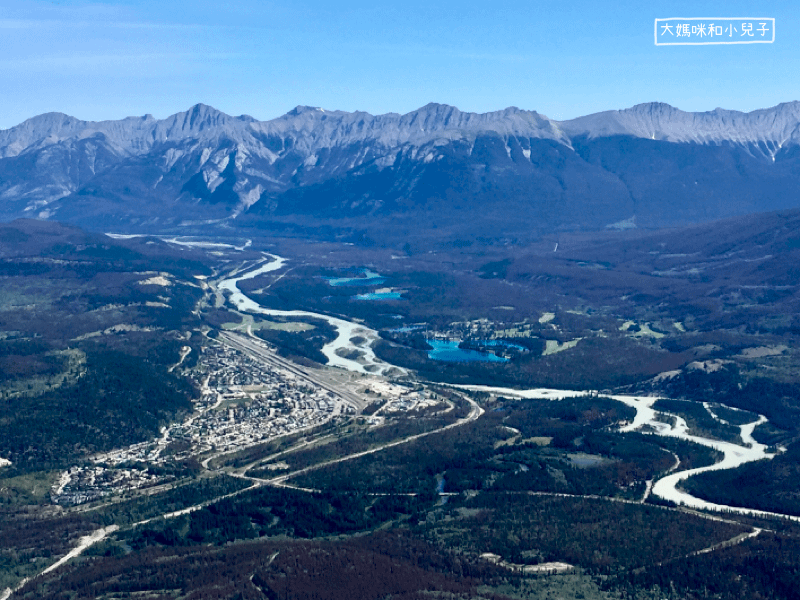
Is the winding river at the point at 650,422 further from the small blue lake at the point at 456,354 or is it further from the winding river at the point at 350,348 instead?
the small blue lake at the point at 456,354

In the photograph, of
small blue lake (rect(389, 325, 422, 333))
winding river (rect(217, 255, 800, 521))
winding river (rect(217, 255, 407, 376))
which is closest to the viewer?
winding river (rect(217, 255, 800, 521))

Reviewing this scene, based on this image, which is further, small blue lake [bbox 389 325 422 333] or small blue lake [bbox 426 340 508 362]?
small blue lake [bbox 389 325 422 333]

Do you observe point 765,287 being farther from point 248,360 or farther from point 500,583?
point 500,583

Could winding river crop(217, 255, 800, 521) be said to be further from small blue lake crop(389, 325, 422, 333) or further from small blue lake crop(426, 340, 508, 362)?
small blue lake crop(426, 340, 508, 362)

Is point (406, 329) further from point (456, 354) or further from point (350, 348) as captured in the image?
point (456, 354)

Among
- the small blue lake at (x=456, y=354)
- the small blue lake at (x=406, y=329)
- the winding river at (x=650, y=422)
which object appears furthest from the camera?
the small blue lake at (x=406, y=329)

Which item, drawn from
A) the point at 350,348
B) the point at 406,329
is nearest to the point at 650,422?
the point at 350,348

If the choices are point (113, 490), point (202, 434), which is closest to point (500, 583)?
point (113, 490)

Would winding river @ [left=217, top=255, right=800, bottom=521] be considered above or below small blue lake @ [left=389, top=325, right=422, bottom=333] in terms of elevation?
below

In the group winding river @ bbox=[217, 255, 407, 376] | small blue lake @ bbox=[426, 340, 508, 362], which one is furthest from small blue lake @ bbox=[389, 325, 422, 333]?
small blue lake @ bbox=[426, 340, 508, 362]

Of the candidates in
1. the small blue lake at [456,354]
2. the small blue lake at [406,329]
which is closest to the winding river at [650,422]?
the small blue lake at [406,329]
